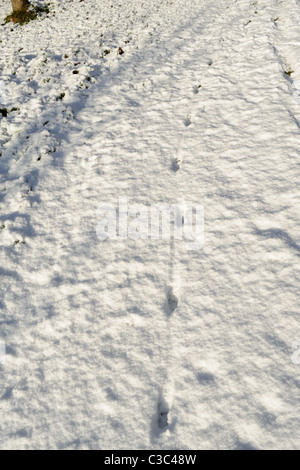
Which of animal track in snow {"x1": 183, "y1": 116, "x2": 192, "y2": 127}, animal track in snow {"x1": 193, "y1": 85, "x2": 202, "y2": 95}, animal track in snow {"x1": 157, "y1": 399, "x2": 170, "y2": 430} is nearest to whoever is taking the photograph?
animal track in snow {"x1": 157, "y1": 399, "x2": 170, "y2": 430}

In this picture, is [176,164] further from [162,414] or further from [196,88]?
[162,414]

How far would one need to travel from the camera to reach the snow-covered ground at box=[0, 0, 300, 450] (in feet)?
9.14

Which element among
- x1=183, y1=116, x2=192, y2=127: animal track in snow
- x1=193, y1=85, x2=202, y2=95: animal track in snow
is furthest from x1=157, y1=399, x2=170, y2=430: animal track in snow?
x1=193, y1=85, x2=202, y2=95: animal track in snow

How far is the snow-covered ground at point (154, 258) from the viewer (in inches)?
110

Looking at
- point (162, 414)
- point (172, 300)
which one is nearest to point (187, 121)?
point (172, 300)

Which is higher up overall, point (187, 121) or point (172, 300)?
point (187, 121)

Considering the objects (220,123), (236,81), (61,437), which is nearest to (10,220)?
(61,437)

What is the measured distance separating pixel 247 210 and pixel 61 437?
346 centimetres

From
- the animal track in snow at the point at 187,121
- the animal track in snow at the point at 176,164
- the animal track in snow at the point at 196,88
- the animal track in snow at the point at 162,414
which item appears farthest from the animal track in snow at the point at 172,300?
the animal track in snow at the point at 196,88

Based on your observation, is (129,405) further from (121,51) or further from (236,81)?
(121,51)

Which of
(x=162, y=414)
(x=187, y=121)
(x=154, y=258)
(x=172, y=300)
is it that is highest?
(x=187, y=121)

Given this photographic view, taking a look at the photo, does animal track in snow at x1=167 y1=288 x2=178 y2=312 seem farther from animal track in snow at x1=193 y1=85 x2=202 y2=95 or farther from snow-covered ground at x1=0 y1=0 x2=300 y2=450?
animal track in snow at x1=193 y1=85 x2=202 y2=95

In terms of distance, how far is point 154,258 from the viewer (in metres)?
3.93

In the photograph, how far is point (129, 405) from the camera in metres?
2.85
